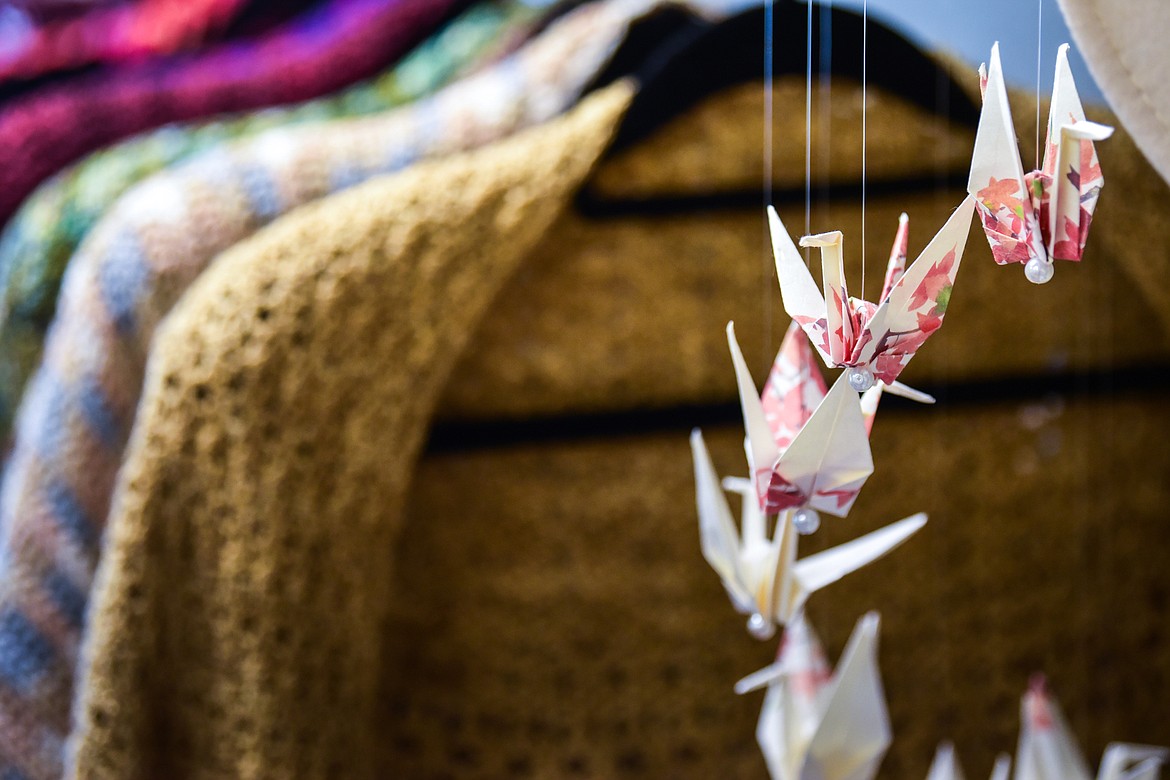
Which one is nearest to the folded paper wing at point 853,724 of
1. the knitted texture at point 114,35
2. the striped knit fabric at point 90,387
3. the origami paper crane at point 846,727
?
the origami paper crane at point 846,727

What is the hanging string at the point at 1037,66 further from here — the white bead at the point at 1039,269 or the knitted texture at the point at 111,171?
the knitted texture at the point at 111,171

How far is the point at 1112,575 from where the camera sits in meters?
0.55

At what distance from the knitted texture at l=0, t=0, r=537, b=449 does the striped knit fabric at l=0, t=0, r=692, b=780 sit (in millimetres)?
50

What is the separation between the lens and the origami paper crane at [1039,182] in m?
0.21

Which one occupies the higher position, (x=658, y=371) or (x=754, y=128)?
(x=754, y=128)

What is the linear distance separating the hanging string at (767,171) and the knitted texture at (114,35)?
0.39 m

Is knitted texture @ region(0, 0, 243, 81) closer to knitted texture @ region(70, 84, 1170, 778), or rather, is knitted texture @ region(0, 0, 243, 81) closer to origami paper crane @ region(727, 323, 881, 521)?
knitted texture @ region(70, 84, 1170, 778)

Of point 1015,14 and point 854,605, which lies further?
point 854,605

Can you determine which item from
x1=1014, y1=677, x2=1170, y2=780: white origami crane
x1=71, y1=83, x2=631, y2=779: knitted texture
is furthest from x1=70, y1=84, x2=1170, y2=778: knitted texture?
x1=1014, y1=677, x2=1170, y2=780: white origami crane

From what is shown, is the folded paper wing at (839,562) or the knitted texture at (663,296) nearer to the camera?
the folded paper wing at (839,562)

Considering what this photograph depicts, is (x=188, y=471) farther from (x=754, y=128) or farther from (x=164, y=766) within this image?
(x=754, y=128)

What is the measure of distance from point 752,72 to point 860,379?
307mm

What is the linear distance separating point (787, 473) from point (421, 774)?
36 cm

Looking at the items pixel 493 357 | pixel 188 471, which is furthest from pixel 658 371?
pixel 188 471
